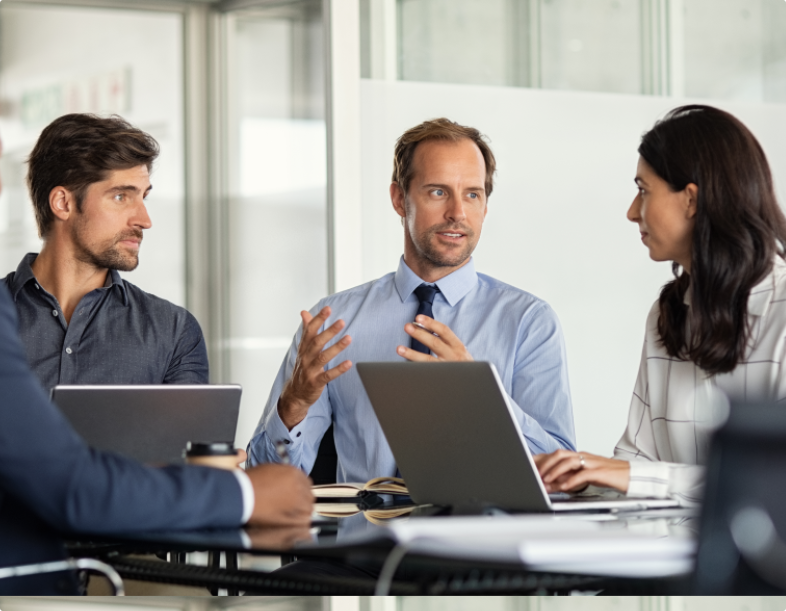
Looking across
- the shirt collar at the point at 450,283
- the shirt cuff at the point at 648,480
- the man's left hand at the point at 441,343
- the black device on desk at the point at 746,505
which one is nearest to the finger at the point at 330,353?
the man's left hand at the point at 441,343

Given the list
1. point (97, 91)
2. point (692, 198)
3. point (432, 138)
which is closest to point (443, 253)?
point (432, 138)

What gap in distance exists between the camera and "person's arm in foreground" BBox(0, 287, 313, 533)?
4.29ft

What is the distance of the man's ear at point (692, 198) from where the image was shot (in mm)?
2168

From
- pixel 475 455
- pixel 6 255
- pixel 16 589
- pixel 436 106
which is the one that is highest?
pixel 436 106

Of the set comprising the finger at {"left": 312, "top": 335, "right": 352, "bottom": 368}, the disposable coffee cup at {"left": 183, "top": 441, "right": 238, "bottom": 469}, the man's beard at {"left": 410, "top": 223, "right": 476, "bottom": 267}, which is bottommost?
the disposable coffee cup at {"left": 183, "top": 441, "right": 238, "bottom": 469}

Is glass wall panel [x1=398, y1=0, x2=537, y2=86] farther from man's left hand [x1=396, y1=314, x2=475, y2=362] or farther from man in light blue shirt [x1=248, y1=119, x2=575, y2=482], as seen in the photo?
man's left hand [x1=396, y1=314, x2=475, y2=362]

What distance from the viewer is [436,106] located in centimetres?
446

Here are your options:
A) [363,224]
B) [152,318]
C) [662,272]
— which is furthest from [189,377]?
[662,272]

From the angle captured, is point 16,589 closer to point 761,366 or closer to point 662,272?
point 761,366

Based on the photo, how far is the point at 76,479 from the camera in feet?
4.33

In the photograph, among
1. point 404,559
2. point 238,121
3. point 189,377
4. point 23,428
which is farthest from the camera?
point 238,121

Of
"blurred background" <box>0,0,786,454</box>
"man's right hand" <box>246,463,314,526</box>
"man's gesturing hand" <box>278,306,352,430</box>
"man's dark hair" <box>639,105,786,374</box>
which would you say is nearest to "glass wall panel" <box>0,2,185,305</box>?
"blurred background" <box>0,0,786,454</box>

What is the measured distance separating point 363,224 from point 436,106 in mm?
611

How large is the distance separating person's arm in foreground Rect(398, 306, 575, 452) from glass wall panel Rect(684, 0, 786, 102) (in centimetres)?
242
